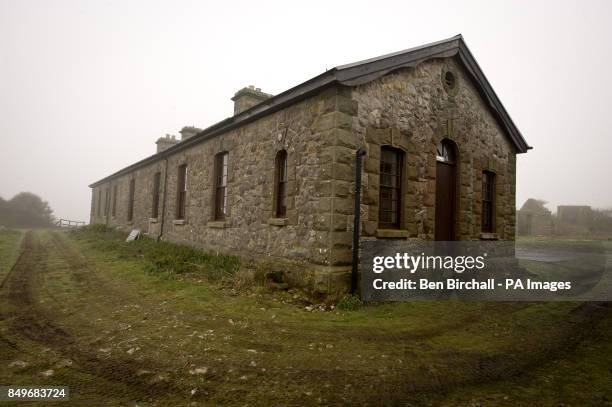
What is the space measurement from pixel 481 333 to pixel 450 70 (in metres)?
7.03

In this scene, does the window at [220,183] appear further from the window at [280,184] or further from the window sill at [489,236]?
the window sill at [489,236]

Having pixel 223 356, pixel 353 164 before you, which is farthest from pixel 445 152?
pixel 223 356

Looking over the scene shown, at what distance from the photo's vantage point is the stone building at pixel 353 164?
21.2 feet

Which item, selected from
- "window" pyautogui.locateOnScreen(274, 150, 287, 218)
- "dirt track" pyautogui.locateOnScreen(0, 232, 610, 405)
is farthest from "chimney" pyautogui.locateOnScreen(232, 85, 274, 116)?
"dirt track" pyautogui.locateOnScreen(0, 232, 610, 405)

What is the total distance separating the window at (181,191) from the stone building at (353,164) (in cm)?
157

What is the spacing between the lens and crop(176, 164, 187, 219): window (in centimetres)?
1342

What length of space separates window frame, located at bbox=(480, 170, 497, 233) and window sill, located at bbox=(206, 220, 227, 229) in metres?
7.80

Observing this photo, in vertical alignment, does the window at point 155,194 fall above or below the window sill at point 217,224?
above

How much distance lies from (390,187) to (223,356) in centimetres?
508

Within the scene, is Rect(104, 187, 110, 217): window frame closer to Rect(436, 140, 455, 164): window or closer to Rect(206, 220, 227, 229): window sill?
Rect(206, 220, 227, 229): window sill

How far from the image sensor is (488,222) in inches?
399

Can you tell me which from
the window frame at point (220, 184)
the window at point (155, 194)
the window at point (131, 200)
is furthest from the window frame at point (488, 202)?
the window at point (131, 200)

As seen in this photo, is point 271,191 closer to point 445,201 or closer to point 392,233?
point 392,233

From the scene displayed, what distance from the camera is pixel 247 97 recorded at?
11.9 m
